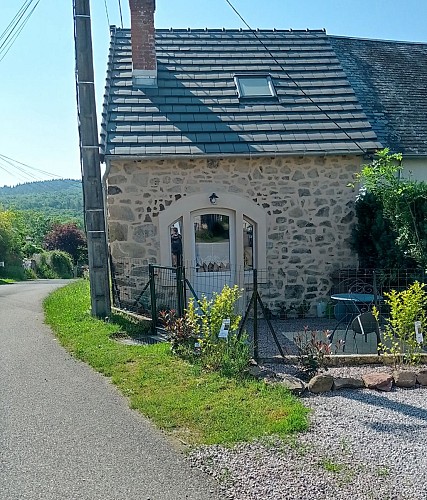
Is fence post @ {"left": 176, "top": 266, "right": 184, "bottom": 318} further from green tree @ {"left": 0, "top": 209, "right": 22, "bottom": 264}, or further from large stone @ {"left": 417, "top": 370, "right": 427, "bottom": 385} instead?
green tree @ {"left": 0, "top": 209, "right": 22, "bottom": 264}

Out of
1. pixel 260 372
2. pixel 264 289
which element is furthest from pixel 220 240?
pixel 260 372

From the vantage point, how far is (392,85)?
1380 cm

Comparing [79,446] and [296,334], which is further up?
[296,334]

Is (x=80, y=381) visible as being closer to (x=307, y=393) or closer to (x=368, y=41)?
(x=307, y=393)

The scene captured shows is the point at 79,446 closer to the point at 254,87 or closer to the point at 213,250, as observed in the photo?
the point at 213,250

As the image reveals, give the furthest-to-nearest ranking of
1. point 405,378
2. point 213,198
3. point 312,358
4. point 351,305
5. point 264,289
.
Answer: point 264,289 → point 213,198 → point 351,305 → point 312,358 → point 405,378

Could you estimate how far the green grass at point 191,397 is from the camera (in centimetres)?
437

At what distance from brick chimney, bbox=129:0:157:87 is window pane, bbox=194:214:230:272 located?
132 inches

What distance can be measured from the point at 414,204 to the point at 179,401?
5225 mm

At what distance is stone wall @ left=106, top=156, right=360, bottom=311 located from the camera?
30.6 feet

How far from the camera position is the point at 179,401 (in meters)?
5.02

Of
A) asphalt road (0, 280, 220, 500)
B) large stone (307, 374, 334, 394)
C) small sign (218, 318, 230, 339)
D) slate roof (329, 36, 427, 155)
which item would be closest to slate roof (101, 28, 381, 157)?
slate roof (329, 36, 427, 155)

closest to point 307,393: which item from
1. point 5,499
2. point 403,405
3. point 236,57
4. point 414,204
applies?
point 403,405

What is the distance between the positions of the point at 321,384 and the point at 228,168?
17.4 ft
